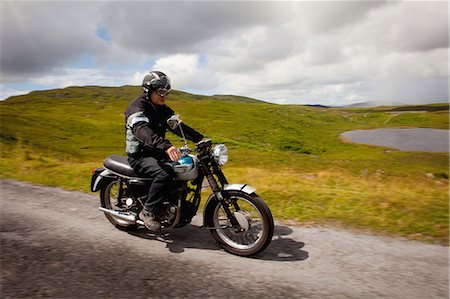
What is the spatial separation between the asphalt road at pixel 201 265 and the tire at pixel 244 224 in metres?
0.21

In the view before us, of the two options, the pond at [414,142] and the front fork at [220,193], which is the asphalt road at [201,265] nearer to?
the front fork at [220,193]

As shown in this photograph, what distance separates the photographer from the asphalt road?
14.2 feet

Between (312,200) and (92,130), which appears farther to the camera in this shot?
(92,130)

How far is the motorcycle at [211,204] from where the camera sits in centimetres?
551

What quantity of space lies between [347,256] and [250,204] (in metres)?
1.78

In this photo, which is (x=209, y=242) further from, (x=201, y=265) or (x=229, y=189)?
(x=229, y=189)

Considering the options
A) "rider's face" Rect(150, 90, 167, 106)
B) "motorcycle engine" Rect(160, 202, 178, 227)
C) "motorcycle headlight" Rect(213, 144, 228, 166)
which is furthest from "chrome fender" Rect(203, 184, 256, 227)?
"rider's face" Rect(150, 90, 167, 106)

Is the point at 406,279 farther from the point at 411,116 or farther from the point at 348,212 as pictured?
the point at 411,116

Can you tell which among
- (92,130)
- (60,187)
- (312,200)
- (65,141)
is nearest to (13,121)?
(92,130)

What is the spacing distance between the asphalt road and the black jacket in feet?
5.71

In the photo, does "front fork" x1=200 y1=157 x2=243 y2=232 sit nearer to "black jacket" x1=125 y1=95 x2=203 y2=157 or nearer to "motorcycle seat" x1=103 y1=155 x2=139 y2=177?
"black jacket" x1=125 y1=95 x2=203 y2=157

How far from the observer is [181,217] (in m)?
5.95

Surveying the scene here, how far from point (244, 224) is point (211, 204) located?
2.34 feet

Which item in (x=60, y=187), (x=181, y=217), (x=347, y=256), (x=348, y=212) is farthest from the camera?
(x=60, y=187)
